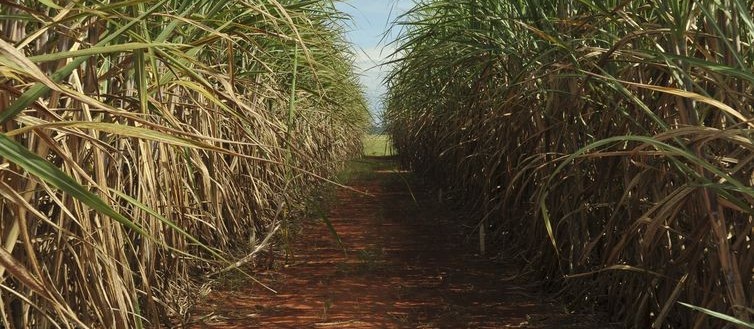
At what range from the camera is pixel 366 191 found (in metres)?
2.74

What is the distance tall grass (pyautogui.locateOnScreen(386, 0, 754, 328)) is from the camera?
5.81ft

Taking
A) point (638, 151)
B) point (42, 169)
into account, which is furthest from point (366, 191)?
point (42, 169)

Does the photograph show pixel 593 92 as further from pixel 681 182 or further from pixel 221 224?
pixel 221 224

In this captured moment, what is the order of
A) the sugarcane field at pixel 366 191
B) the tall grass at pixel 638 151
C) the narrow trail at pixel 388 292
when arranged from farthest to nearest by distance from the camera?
the narrow trail at pixel 388 292
the tall grass at pixel 638 151
the sugarcane field at pixel 366 191

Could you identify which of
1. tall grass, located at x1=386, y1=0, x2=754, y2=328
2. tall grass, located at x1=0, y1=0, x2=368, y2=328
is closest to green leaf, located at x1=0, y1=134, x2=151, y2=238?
tall grass, located at x1=0, y1=0, x2=368, y2=328

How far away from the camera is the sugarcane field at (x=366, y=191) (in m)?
1.53

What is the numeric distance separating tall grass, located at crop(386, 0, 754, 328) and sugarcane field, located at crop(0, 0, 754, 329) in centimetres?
1

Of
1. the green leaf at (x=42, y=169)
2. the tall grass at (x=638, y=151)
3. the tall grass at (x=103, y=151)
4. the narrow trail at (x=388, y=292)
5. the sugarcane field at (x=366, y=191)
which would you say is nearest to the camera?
the green leaf at (x=42, y=169)

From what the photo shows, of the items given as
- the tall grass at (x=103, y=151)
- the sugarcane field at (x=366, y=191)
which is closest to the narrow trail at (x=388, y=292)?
the sugarcane field at (x=366, y=191)

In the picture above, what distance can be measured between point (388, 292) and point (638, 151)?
6.67 feet

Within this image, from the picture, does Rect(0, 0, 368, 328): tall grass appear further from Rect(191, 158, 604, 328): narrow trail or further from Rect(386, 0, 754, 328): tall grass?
Rect(386, 0, 754, 328): tall grass

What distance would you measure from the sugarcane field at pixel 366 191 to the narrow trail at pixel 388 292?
0.02 m

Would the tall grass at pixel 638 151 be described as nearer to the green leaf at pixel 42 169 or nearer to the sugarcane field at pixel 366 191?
the sugarcane field at pixel 366 191

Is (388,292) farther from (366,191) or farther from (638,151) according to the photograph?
(638,151)
